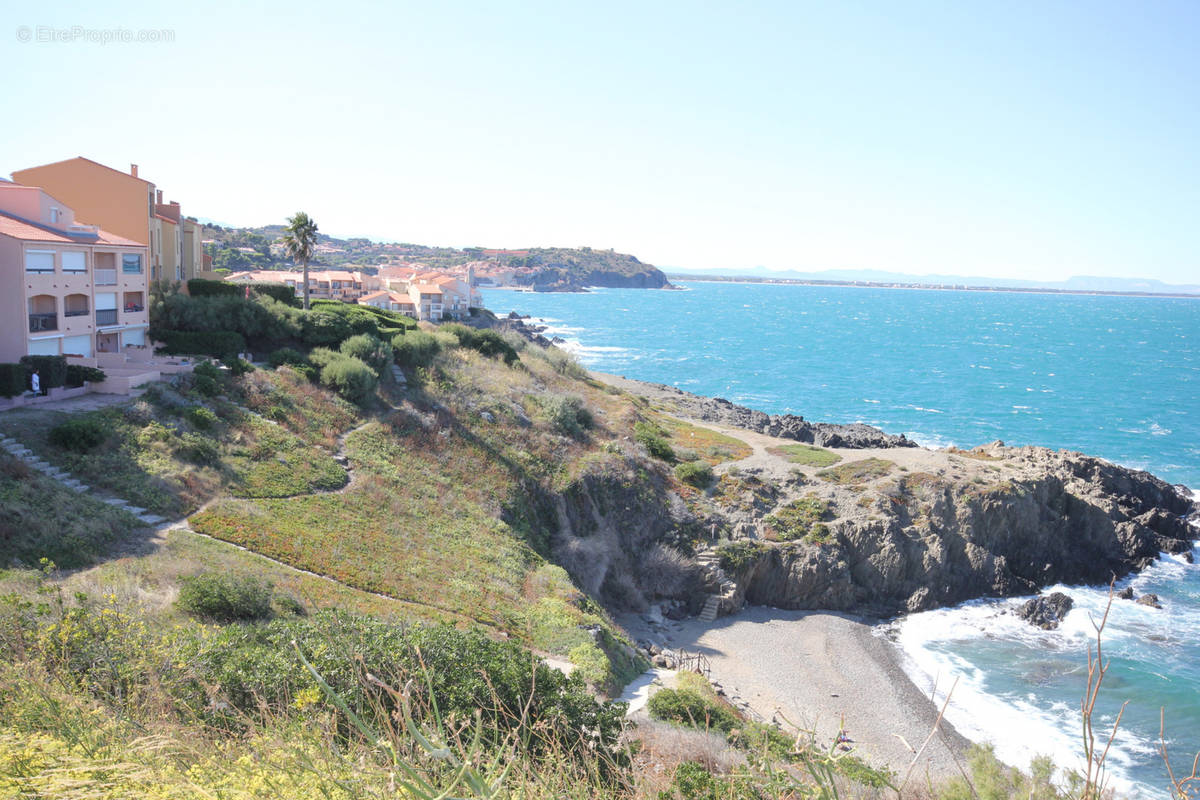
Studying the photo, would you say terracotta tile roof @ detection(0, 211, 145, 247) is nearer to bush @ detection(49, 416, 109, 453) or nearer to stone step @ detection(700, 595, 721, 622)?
→ bush @ detection(49, 416, 109, 453)

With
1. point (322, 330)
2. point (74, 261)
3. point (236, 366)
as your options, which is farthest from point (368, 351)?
point (74, 261)

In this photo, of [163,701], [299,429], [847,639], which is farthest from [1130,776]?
[299,429]

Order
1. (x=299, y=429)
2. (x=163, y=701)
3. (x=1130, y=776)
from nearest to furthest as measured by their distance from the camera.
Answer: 1. (x=163, y=701)
2. (x=1130, y=776)
3. (x=299, y=429)

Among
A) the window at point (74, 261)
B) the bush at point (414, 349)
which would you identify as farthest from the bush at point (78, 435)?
the bush at point (414, 349)

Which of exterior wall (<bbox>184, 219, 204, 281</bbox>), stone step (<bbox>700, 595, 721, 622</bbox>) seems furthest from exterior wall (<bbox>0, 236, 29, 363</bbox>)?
stone step (<bbox>700, 595, 721, 622</bbox>)

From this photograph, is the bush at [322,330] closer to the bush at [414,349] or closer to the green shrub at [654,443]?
the bush at [414,349]

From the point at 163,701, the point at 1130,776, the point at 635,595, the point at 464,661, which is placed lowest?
the point at 1130,776

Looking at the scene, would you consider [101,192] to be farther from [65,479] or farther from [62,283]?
[65,479]

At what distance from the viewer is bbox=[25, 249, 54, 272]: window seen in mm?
28250

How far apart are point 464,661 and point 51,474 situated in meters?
16.4

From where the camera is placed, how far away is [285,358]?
37531 mm

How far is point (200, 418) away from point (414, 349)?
51.8ft

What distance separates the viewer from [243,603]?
16.7 metres

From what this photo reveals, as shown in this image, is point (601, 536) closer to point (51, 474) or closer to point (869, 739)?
point (869, 739)
